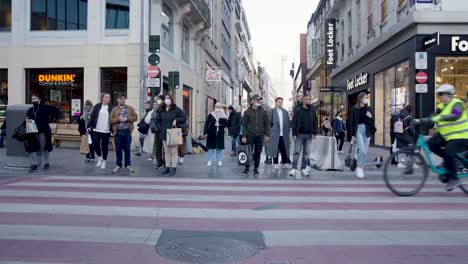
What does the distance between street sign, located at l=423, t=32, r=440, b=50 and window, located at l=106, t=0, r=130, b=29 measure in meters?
11.7

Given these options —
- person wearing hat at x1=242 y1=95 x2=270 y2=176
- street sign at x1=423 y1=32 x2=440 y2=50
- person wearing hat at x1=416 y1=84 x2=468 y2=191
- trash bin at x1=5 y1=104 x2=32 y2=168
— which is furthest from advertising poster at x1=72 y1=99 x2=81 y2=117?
person wearing hat at x1=416 y1=84 x2=468 y2=191

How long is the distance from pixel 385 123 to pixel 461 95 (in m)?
4.79

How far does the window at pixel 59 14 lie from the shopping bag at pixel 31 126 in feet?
32.8

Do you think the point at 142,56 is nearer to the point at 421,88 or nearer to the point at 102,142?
the point at 102,142

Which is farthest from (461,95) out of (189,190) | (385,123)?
(189,190)

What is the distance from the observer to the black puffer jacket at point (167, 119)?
10.6 metres

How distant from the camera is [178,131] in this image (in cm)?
1045

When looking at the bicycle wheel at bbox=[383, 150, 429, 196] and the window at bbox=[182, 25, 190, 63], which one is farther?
the window at bbox=[182, 25, 190, 63]

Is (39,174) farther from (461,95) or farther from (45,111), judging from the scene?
(461,95)

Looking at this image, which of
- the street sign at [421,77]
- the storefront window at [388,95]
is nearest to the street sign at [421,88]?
the street sign at [421,77]

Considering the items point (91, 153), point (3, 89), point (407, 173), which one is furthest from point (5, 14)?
point (407, 173)

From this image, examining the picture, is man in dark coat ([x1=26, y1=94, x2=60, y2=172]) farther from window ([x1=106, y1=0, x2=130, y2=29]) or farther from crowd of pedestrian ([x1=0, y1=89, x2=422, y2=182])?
window ([x1=106, y1=0, x2=130, y2=29])

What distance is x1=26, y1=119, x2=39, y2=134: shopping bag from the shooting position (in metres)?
10.6

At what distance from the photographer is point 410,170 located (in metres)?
7.62
